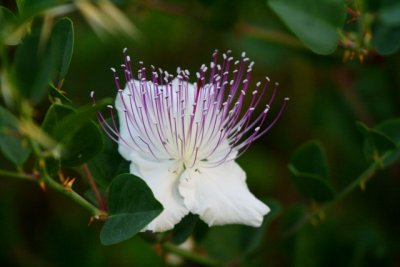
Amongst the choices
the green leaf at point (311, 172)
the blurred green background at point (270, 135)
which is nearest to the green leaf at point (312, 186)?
the green leaf at point (311, 172)

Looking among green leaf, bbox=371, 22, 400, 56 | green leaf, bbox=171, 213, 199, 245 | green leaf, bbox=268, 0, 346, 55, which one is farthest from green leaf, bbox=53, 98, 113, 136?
green leaf, bbox=371, 22, 400, 56

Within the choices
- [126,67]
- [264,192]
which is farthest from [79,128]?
[264,192]

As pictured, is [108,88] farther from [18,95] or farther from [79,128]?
[18,95]

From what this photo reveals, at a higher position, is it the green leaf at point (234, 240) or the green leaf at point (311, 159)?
the green leaf at point (311, 159)

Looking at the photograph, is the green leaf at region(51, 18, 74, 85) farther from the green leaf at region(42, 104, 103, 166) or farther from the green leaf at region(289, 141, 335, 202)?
the green leaf at region(289, 141, 335, 202)

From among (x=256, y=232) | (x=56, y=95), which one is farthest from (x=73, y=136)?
(x=256, y=232)

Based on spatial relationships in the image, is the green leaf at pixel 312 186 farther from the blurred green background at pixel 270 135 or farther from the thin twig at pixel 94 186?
the thin twig at pixel 94 186
